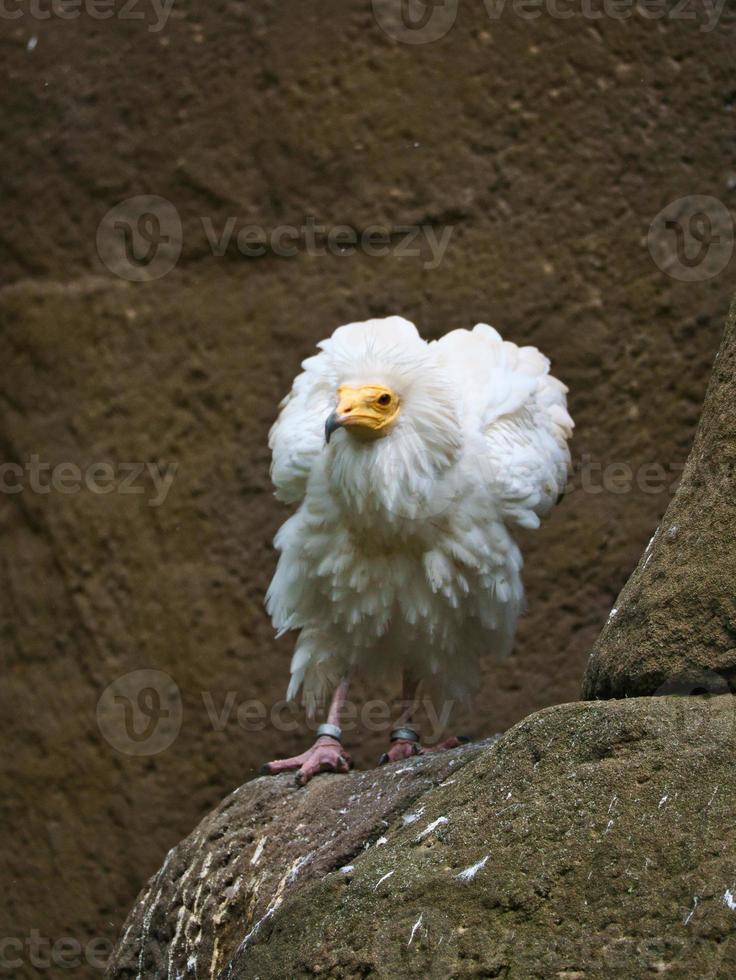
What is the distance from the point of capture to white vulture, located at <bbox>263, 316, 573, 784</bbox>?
224 inches

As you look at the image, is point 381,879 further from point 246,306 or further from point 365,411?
point 246,306

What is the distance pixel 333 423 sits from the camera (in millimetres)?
5410

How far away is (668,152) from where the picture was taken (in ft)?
26.6

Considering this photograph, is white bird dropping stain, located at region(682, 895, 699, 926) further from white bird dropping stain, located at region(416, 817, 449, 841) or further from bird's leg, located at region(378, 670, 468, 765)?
bird's leg, located at region(378, 670, 468, 765)

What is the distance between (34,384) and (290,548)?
3.22m

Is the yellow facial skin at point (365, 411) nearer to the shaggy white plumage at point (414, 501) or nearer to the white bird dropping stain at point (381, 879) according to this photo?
the shaggy white plumage at point (414, 501)

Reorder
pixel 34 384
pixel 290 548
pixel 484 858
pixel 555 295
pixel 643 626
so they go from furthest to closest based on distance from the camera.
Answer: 1. pixel 34 384
2. pixel 555 295
3. pixel 290 548
4. pixel 643 626
5. pixel 484 858

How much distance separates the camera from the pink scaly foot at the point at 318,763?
224 inches

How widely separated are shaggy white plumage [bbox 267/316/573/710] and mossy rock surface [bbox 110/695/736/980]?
1551 mm

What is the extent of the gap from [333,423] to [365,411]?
219mm

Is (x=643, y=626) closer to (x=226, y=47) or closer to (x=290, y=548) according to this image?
(x=290, y=548)

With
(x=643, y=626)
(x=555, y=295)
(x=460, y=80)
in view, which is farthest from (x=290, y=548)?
(x=460, y=80)

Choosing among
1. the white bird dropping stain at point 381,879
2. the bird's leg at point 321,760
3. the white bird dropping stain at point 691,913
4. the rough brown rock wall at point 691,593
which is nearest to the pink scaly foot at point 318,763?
the bird's leg at point 321,760

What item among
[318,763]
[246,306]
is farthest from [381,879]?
[246,306]
